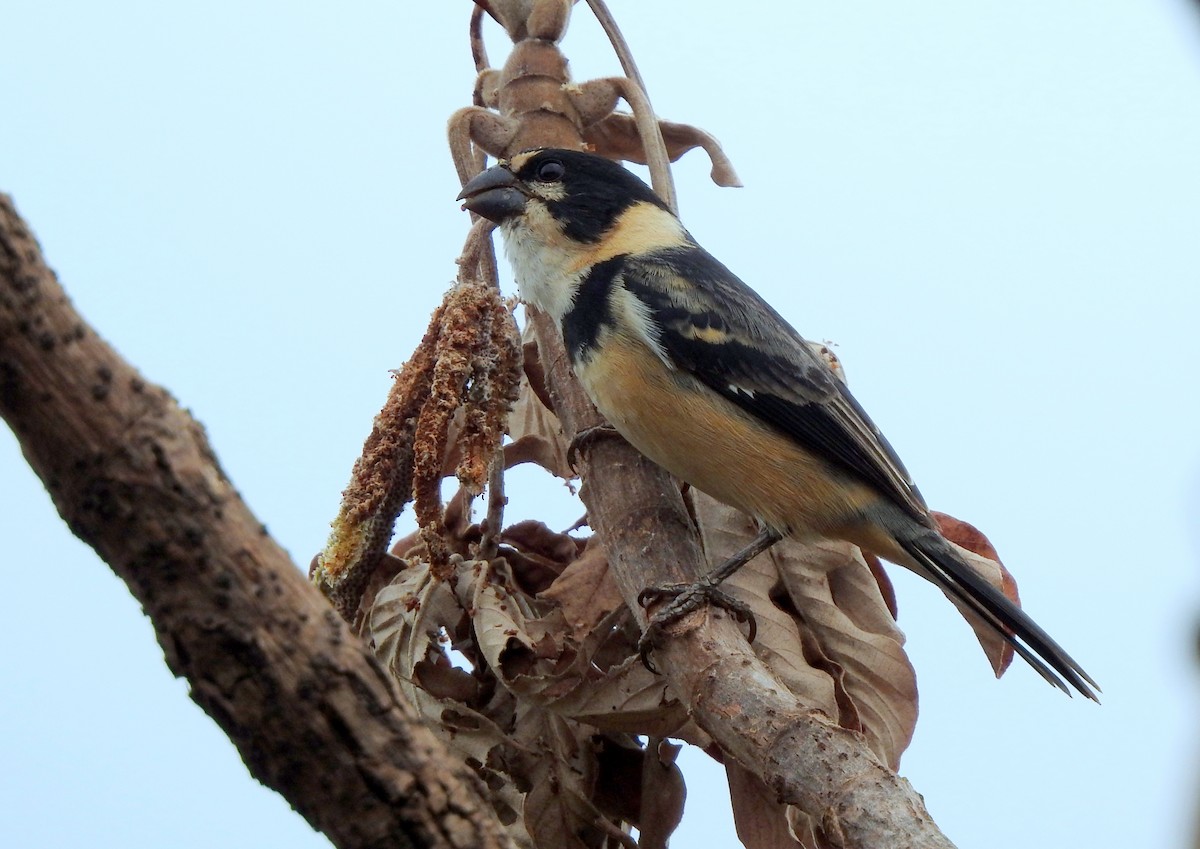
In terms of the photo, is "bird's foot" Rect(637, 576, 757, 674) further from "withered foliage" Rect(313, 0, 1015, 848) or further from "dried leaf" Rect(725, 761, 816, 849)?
"dried leaf" Rect(725, 761, 816, 849)

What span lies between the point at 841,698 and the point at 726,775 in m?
0.31

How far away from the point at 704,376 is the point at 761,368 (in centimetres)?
18

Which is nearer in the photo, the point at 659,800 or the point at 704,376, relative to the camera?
the point at 659,800

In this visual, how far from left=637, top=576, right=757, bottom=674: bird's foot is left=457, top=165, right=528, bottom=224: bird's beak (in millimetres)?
1416

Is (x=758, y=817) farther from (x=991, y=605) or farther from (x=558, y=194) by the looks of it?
(x=558, y=194)

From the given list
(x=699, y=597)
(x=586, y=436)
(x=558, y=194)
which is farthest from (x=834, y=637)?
(x=558, y=194)

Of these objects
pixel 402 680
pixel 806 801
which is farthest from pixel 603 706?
pixel 806 801

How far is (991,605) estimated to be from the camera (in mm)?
3375

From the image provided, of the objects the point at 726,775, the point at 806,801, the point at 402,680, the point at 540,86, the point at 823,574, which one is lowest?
the point at 806,801

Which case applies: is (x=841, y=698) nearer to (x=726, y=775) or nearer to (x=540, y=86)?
(x=726, y=775)

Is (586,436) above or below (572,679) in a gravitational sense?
above

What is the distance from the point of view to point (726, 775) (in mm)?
2896

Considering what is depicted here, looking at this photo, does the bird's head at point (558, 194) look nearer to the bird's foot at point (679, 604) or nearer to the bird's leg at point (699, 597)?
the bird's leg at point (699, 597)

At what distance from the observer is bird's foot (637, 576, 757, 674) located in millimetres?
2814
